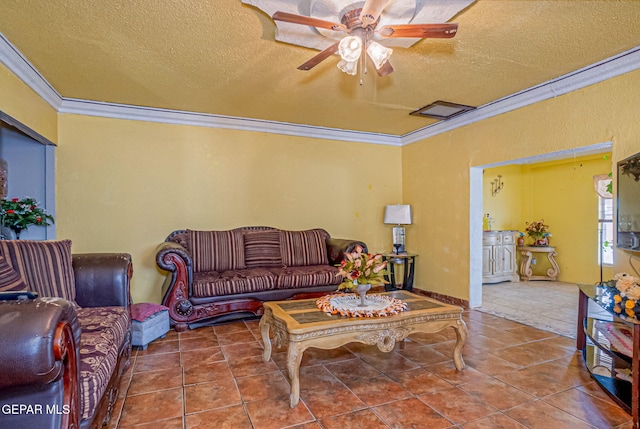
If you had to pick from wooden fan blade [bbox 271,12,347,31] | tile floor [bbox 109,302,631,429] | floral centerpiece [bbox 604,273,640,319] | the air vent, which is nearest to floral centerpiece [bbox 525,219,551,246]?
the air vent

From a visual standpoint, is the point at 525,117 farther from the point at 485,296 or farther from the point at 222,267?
the point at 222,267

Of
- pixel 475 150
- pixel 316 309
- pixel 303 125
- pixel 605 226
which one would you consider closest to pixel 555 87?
pixel 475 150

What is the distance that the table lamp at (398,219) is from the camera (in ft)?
16.5

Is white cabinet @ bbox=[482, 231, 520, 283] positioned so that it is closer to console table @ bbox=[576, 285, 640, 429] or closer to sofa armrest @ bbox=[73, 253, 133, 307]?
console table @ bbox=[576, 285, 640, 429]

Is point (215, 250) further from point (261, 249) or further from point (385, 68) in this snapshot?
point (385, 68)

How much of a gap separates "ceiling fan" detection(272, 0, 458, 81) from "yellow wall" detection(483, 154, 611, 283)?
16.5 ft

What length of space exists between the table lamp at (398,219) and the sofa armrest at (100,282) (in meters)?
3.57

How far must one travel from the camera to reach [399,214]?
505 centimetres

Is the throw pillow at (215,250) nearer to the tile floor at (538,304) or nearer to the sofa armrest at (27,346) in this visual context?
the sofa armrest at (27,346)

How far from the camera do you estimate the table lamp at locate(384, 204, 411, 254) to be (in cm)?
504

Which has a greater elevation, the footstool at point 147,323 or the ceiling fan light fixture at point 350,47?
the ceiling fan light fixture at point 350,47

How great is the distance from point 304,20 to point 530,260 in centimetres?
625

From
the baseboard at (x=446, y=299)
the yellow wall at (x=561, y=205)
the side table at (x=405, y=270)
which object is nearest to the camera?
the baseboard at (x=446, y=299)

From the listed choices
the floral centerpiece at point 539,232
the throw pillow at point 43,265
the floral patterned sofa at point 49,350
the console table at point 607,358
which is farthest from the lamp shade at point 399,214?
the throw pillow at point 43,265
